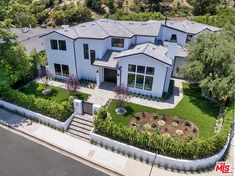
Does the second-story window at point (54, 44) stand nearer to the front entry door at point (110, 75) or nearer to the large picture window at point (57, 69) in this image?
the large picture window at point (57, 69)

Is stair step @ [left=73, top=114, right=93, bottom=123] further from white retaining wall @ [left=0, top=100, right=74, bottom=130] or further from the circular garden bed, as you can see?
the circular garden bed

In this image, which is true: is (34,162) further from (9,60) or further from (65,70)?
(65,70)

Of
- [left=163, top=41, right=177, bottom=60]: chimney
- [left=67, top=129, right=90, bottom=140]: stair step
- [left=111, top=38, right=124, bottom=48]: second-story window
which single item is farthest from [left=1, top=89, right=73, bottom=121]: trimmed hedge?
[left=163, top=41, right=177, bottom=60]: chimney

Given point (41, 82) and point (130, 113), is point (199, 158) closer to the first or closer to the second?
point (130, 113)

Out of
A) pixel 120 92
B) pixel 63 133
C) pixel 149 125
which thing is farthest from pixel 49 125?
pixel 149 125

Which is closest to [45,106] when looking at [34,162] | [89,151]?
[34,162]

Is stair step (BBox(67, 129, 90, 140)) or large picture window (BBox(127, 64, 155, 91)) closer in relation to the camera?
stair step (BBox(67, 129, 90, 140))

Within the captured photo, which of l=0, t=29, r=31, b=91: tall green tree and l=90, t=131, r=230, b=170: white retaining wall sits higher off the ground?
l=0, t=29, r=31, b=91: tall green tree
